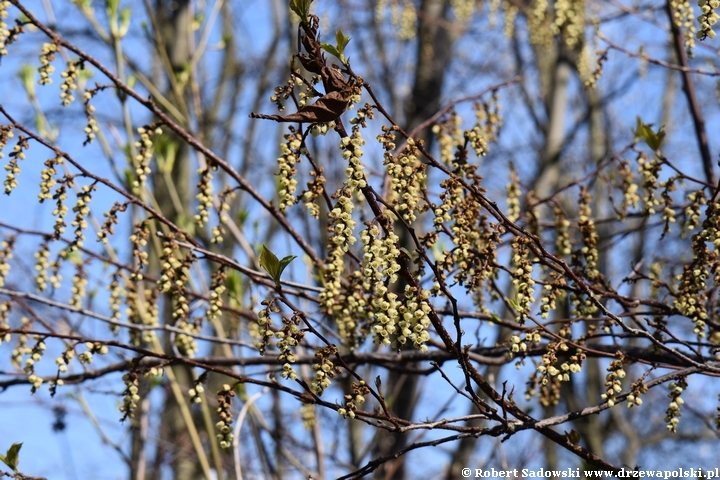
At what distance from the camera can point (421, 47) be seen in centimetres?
689

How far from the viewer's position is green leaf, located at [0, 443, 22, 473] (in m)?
2.32

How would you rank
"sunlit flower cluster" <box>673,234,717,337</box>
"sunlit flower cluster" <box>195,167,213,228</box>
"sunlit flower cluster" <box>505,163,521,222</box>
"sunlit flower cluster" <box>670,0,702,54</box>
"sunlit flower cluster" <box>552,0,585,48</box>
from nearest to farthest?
"sunlit flower cluster" <box>673,234,717,337</box>, "sunlit flower cluster" <box>195,167,213,228</box>, "sunlit flower cluster" <box>670,0,702,54</box>, "sunlit flower cluster" <box>505,163,521,222</box>, "sunlit flower cluster" <box>552,0,585,48</box>

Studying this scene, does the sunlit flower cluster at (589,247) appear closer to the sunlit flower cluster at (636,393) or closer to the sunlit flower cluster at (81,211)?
the sunlit flower cluster at (636,393)

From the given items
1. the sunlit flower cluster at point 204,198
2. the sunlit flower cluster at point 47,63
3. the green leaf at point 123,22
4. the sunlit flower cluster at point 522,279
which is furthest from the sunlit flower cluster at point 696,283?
the green leaf at point 123,22

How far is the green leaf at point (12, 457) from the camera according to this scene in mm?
2316

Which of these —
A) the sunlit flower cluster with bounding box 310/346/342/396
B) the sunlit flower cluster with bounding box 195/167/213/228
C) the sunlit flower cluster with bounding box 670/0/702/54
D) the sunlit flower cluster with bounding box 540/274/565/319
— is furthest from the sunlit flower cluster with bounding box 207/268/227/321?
the sunlit flower cluster with bounding box 670/0/702/54

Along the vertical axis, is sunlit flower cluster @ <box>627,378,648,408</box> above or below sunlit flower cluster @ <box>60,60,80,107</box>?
below

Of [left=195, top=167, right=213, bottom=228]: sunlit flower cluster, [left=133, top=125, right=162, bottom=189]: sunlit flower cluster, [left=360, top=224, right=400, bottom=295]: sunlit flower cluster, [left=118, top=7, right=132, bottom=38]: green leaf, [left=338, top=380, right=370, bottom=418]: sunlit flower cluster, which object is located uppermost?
[left=118, top=7, right=132, bottom=38]: green leaf

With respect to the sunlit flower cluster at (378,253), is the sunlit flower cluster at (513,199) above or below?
above

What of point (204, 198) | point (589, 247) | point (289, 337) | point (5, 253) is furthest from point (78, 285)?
point (589, 247)

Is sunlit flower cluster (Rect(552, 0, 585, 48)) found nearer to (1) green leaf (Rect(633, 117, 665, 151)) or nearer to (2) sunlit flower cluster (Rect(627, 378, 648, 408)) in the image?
(1) green leaf (Rect(633, 117, 665, 151))

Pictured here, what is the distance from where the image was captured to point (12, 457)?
91.9 inches

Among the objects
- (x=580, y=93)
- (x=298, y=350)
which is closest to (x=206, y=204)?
(x=298, y=350)

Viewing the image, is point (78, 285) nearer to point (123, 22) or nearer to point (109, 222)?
point (109, 222)
